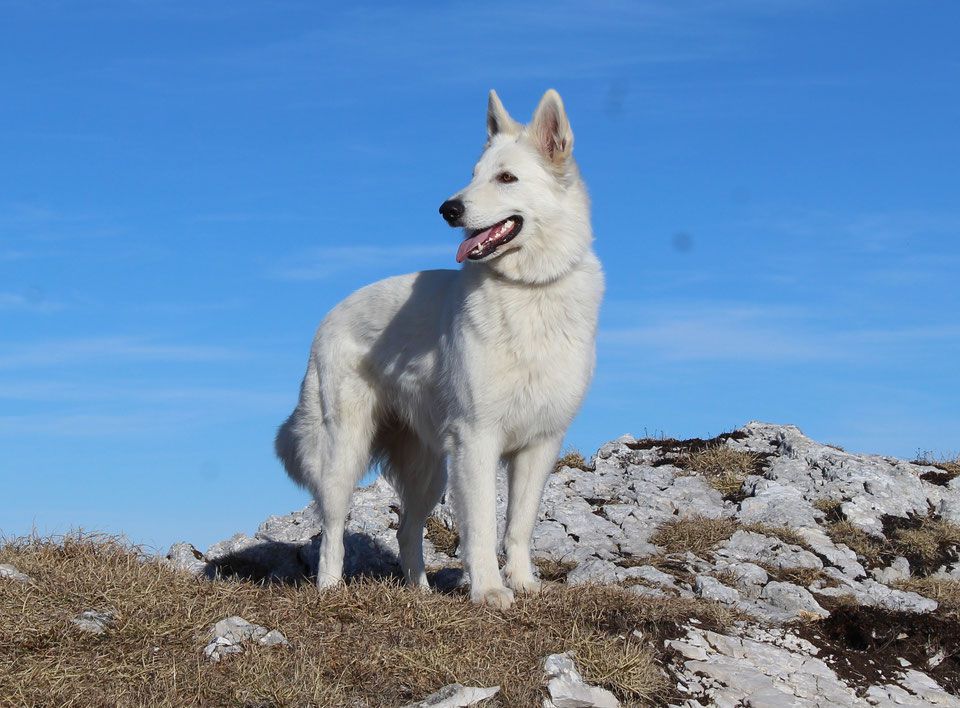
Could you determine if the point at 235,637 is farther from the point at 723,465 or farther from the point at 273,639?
the point at 723,465

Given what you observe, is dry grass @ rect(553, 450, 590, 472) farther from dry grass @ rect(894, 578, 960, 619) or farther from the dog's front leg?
the dog's front leg

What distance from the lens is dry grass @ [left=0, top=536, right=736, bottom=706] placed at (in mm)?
5625

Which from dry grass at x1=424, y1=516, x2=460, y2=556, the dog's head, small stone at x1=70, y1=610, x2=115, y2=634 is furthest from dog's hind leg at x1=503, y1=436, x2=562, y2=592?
dry grass at x1=424, y1=516, x2=460, y2=556

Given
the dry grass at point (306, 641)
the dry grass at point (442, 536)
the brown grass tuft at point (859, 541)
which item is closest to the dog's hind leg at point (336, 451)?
the dry grass at point (306, 641)

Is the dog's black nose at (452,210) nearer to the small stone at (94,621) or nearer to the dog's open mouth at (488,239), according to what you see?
the dog's open mouth at (488,239)

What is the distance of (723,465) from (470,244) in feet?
21.9

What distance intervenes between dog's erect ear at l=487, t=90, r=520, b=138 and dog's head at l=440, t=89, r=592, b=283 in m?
0.07

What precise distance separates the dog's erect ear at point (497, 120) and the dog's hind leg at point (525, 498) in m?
2.21

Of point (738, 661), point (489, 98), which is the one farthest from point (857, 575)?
point (489, 98)

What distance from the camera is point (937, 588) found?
9.52m

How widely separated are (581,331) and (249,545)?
17.6 ft

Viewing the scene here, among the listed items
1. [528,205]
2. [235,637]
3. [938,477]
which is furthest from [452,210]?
[938,477]

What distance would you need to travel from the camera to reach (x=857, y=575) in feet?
33.3

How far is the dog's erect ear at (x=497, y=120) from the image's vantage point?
24.5 feet
